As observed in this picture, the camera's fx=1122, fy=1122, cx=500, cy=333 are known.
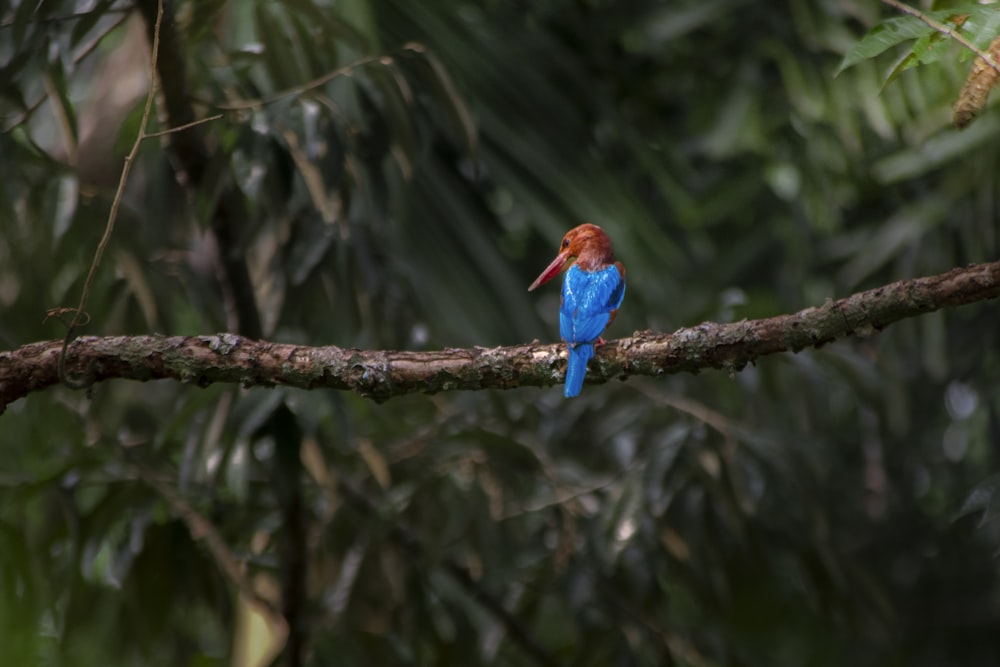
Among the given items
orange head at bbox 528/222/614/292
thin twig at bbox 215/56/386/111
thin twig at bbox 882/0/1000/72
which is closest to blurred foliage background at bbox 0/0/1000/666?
thin twig at bbox 215/56/386/111

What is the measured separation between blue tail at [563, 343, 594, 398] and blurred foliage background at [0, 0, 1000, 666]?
73cm

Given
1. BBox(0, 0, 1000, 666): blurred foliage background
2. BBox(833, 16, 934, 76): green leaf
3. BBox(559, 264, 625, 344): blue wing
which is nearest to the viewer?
BBox(833, 16, 934, 76): green leaf

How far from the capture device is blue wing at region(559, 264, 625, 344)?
2455 mm

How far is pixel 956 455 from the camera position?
17.0ft

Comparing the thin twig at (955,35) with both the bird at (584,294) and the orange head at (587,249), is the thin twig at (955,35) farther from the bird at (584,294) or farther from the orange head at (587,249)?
the orange head at (587,249)

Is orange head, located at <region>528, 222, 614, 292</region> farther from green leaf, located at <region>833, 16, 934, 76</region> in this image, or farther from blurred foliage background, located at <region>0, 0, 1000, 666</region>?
green leaf, located at <region>833, 16, 934, 76</region>

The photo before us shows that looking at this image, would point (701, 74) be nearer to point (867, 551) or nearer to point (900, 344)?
point (900, 344)

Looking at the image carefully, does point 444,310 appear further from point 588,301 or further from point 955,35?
point 955,35

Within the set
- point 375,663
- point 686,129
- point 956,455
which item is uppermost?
point 686,129

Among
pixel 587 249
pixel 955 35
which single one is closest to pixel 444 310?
pixel 587 249

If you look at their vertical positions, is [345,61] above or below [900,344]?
above

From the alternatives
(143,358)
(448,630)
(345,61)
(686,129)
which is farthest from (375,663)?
(686,129)

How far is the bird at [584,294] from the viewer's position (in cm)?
233

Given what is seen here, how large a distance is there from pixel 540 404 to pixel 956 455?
7.51 feet
